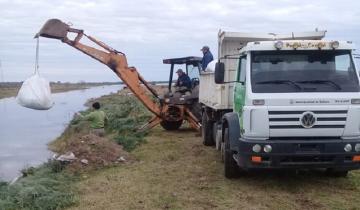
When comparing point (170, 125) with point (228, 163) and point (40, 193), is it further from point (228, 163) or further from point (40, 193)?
point (40, 193)

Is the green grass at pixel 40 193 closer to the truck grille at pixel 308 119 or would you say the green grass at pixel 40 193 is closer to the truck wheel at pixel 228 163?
the truck wheel at pixel 228 163

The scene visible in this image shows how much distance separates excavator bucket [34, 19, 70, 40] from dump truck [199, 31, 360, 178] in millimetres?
7670

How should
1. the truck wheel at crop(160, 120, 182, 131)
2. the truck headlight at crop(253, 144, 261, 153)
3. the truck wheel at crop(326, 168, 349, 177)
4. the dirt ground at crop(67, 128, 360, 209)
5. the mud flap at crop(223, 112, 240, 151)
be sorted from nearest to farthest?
the dirt ground at crop(67, 128, 360, 209) → the truck headlight at crop(253, 144, 261, 153) → the mud flap at crop(223, 112, 240, 151) → the truck wheel at crop(326, 168, 349, 177) → the truck wheel at crop(160, 120, 182, 131)

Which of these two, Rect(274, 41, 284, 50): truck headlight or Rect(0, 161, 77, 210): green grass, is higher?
Rect(274, 41, 284, 50): truck headlight

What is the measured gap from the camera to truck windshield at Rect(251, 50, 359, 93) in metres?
8.46

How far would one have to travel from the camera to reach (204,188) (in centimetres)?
912

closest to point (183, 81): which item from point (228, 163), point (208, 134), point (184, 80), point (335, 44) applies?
point (184, 80)

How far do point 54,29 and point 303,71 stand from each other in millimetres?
8622

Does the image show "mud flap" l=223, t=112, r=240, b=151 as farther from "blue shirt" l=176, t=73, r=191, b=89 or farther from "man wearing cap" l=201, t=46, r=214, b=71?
"blue shirt" l=176, t=73, r=191, b=89

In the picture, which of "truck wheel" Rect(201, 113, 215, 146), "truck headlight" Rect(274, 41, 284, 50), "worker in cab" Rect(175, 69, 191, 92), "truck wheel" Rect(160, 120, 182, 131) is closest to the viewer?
"truck headlight" Rect(274, 41, 284, 50)

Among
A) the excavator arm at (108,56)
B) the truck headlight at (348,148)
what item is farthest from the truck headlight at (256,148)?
the excavator arm at (108,56)

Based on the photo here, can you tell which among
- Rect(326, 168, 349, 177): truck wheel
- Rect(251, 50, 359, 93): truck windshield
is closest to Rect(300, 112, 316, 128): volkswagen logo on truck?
Rect(251, 50, 359, 93): truck windshield

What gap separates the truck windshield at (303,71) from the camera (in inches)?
333

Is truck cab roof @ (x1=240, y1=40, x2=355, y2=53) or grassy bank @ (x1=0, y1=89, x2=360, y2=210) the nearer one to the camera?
grassy bank @ (x1=0, y1=89, x2=360, y2=210)
